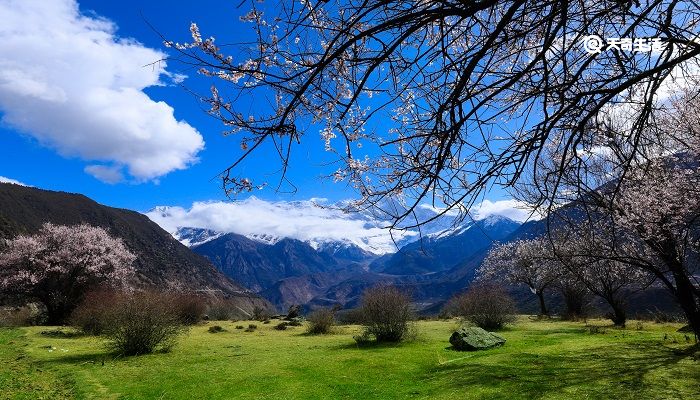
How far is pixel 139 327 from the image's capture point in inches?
585

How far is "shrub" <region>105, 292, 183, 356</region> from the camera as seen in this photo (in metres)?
14.8

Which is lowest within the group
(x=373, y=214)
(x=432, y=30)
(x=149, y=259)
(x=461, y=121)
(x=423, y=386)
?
(x=423, y=386)

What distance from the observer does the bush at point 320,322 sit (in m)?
23.0

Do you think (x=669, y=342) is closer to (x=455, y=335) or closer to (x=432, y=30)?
(x=455, y=335)

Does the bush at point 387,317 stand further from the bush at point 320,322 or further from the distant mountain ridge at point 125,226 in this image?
the distant mountain ridge at point 125,226

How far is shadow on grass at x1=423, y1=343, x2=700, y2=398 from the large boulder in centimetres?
193

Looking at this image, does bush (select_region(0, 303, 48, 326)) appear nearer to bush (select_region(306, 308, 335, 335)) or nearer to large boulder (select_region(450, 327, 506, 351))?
bush (select_region(306, 308, 335, 335))

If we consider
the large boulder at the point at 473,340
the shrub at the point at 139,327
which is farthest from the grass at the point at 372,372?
the shrub at the point at 139,327

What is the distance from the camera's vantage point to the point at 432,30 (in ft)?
13.2

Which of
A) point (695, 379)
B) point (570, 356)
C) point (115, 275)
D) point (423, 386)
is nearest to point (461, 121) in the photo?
point (423, 386)

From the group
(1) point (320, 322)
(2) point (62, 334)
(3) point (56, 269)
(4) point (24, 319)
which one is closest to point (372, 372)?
(1) point (320, 322)

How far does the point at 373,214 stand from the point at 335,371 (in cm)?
803

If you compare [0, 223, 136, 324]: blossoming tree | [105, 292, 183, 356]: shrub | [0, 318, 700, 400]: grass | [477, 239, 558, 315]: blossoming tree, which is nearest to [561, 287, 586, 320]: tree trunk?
[477, 239, 558, 315]: blossoming tree

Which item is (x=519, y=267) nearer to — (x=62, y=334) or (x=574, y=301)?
(x=574, y=301)
